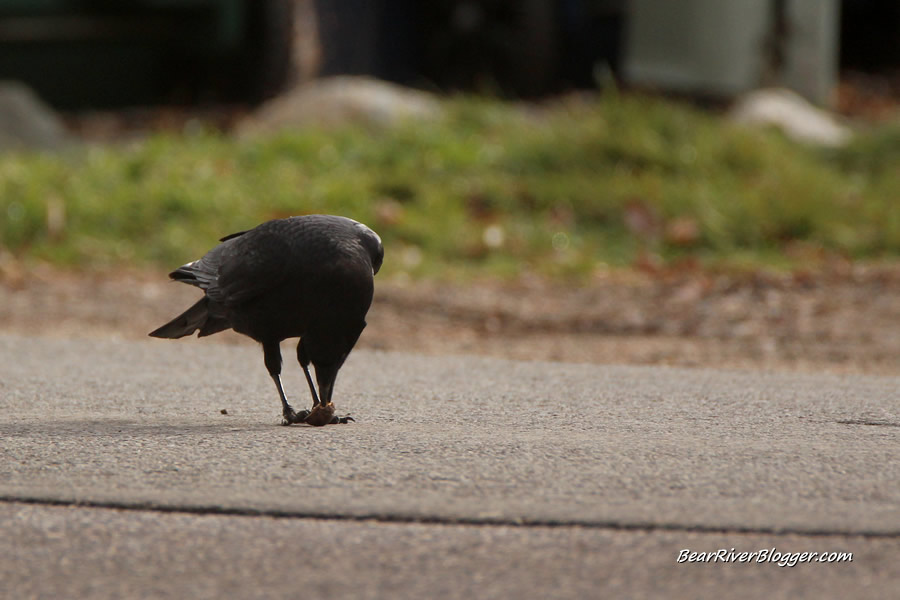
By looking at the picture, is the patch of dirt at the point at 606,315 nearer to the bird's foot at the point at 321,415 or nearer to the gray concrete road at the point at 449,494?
the gray concrete road at the point at 449,494

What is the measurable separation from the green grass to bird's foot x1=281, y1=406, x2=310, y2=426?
4.18 m

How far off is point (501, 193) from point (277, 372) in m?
5.87

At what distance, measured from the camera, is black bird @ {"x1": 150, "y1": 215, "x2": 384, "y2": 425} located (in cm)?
348

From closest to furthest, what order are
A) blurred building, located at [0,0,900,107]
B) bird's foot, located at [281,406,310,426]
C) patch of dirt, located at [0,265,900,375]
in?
1. bird's foot, located at [281,406,310,426]
2. patch of dirt, located at [0,265,900,375]
3. blurred building, located at [0,0,900,107]

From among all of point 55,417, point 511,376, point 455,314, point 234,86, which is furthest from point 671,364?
point 234,86

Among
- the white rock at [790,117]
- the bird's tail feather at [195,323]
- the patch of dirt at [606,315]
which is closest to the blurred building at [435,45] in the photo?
the white rock at [790,117]

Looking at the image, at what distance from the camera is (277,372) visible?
12.4 feet

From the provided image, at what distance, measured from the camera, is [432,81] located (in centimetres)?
1459

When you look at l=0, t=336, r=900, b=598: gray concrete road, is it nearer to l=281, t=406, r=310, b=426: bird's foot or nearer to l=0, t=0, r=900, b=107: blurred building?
l=281, t=406, r=310, b=426: bird's foot

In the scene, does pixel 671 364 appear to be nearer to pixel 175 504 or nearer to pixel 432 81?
pixel 175 504

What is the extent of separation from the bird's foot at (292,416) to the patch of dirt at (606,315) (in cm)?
213

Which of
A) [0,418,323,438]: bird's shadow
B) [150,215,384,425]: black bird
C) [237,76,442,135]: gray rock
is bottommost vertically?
[237,76,442,135]: gray rock

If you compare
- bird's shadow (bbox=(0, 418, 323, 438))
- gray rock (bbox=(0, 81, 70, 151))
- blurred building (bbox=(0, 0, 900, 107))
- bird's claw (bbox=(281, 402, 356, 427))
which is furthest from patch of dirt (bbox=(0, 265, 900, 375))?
blurred building (bbox=(0, 0, 900, 107))

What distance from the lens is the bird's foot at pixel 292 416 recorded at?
388 cm
